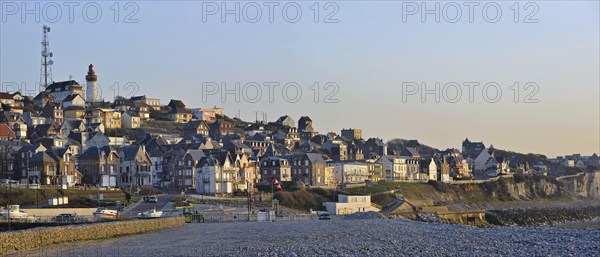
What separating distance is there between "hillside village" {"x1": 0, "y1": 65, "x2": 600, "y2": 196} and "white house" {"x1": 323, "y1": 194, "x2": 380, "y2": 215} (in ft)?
→ 47.2

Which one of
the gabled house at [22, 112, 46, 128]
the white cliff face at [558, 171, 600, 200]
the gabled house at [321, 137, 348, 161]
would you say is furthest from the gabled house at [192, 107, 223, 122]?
the white cliff face at [558, 171, 600, 200]

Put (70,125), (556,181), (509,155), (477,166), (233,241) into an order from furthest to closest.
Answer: (509,155), (477,166), (556,181), (70,125), (233,241)

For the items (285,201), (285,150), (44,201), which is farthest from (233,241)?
(285,150)

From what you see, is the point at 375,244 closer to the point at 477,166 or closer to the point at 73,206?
the point at 73,206

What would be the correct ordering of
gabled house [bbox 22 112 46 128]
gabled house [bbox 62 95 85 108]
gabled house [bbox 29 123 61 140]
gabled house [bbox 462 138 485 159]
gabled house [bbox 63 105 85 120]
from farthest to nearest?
gabled house [bbox 462 138 485 159]
gabled house [bbox 62 95 85 108]
gabled house [bbox 63 105 85 120]
gabled house [bbox 22 112 46 128]
gabled house [bbox 29 123 61 140]

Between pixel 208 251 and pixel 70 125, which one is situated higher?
pixel 70 125

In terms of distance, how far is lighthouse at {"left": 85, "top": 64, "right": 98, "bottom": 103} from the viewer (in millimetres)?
142875

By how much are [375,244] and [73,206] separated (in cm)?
3553

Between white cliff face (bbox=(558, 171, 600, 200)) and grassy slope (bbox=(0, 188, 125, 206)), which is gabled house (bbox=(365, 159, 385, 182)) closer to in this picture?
white cliff face (bbox=(558, 171, 600, 200))

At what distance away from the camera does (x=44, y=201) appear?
67.1m

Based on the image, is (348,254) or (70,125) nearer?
(348,254)

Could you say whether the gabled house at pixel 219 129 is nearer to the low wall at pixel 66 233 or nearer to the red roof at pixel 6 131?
the red roof at pixel 6 131

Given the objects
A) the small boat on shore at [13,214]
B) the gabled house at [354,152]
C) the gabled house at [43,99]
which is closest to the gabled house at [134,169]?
the small boat on shore at [13,214]

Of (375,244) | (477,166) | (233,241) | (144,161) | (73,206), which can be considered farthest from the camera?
(477,166)
